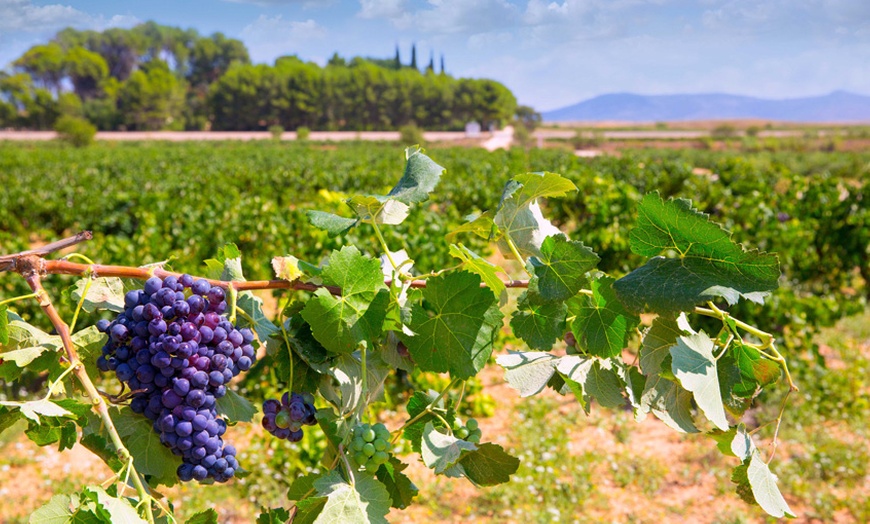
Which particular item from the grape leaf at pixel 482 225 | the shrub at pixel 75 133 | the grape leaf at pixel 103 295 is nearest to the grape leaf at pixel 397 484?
the grape leaf at pixel 482 225

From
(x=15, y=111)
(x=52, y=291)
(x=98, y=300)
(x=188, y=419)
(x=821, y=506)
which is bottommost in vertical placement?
Answer: (x=821, y=506)

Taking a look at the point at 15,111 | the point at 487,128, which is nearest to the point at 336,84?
the point at 487,128

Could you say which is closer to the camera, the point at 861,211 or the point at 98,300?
the point at 98,300

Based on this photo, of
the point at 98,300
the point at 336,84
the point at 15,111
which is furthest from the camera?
the point at 336,84

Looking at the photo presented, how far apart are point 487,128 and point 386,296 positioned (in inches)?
3565

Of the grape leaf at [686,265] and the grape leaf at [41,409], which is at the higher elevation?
the grape leaf at [686,265]

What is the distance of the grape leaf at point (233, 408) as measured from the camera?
104 centimetres

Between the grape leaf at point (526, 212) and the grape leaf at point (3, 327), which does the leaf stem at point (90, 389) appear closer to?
the grape leaf at point (3, 327)

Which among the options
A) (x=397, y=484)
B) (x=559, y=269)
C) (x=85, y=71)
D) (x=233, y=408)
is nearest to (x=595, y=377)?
(x=559, y=269)

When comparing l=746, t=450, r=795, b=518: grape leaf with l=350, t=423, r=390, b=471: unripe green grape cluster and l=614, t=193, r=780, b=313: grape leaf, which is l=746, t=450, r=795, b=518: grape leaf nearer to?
l=614, t=193, r=780, b=313: grape leaf

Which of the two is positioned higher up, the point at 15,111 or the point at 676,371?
the point at 15,111

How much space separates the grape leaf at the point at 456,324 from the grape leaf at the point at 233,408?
0.30 meters

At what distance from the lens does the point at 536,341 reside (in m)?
1.00

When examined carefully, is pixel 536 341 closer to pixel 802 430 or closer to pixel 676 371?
pixel 676 371
